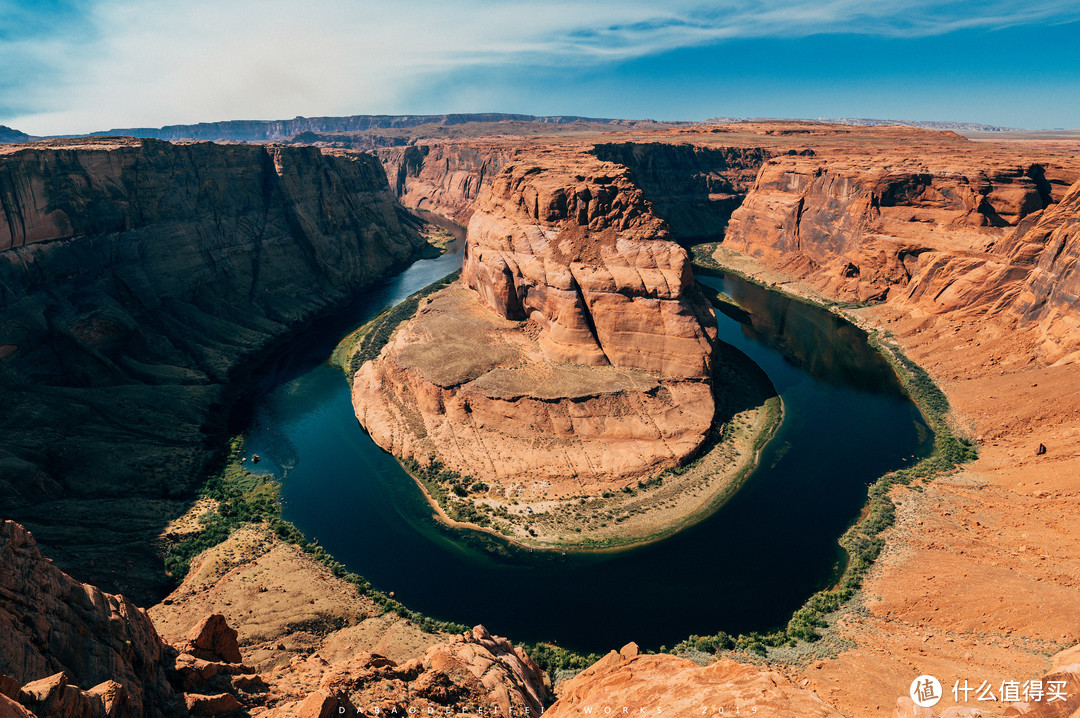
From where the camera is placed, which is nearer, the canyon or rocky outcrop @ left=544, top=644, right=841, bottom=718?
rocky outcrop @ left=544, top=644, right=841, bottom=718

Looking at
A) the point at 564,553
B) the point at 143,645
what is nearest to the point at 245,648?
the point at 143,645

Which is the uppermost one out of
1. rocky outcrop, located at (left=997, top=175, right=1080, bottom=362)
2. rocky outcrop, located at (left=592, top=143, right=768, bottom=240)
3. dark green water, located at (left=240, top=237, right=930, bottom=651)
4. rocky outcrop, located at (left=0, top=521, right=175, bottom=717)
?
rocky outcrop, located at (left=592, top=143, right=768, bottom=240)

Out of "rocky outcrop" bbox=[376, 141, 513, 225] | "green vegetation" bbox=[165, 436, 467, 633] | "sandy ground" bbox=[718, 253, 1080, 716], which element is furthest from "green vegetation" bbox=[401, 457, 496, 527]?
"rocky outcrop" bbox=[376, 141, 513, 225]

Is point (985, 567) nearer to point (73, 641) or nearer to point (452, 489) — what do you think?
point (452, 489)

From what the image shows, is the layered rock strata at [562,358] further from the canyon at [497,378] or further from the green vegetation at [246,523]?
the green vegetation at [246,523]

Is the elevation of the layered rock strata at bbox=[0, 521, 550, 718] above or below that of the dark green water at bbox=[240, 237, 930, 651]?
above

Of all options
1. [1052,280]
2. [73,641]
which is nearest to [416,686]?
[73,641]

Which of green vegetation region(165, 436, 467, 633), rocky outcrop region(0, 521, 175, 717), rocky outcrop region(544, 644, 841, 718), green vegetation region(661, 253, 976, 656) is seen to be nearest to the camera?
rocky outcrop region(0, 521, 175, 717)

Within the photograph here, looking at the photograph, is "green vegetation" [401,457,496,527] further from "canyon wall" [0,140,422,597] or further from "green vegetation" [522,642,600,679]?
"canyon wall" [0,140,422,597]
